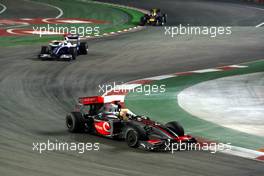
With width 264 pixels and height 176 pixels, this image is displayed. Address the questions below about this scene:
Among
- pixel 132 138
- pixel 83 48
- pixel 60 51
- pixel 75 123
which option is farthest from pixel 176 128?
pixel 83 48

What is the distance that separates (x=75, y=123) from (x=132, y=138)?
1818mm

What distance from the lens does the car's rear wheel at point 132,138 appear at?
1598 centimetres

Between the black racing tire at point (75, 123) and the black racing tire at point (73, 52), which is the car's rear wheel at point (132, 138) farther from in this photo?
the black racing tire at point (73, 52)

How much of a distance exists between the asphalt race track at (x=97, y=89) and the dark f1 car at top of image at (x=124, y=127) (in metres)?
0.21

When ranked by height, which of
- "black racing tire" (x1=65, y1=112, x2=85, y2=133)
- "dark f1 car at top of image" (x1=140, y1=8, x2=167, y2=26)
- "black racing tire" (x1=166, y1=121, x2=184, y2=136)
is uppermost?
"dark f1 car at top of image" (x1=140, y1=8, x2=167, y2=26)

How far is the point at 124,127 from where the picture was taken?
16.5 metres

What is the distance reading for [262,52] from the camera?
107 feet

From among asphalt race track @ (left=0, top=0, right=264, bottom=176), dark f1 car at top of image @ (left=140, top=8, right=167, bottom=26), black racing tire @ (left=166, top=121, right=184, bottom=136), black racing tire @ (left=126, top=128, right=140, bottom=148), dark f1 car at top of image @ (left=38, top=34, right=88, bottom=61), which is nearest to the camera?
asphalt race track @ (left=0, top=0, right=264, bottom=176)

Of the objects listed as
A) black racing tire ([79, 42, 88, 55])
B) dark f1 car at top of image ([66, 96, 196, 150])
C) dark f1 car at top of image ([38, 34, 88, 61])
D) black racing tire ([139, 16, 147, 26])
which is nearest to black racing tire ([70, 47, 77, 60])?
dark f1 car at top of image ([38, 34, 88, 61])

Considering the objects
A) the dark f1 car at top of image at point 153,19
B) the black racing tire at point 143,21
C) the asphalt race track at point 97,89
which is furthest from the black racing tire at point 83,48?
the black racing tire at point 143,21

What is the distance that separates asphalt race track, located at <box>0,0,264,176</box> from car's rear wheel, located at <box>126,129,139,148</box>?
0.57 ft

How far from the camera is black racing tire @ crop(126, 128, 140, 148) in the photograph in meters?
16.0

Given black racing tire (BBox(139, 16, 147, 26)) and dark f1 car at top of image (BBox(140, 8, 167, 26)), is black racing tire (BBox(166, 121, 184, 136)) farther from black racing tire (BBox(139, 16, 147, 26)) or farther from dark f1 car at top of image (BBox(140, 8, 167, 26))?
black racing tire (BBox(139, 16, 147, 26))

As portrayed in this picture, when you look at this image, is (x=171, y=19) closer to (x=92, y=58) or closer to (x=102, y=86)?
(x=92, y=58)
